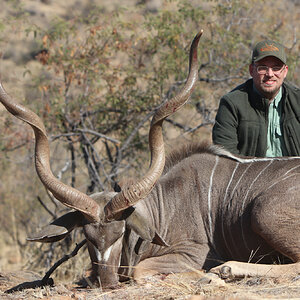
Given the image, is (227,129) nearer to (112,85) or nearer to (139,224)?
(139,224)

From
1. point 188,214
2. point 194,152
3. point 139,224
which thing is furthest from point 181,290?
point 194,152

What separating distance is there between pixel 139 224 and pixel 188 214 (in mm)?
621

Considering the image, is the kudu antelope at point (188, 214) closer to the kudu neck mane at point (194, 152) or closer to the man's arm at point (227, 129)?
the kudu neck mane at point (194, 152)

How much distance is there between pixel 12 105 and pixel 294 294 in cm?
225

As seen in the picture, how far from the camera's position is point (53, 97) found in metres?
6.66

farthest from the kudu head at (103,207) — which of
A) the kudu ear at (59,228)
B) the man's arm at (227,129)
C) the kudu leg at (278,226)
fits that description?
the man's arm at (227,129)

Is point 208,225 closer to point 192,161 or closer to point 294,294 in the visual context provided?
point 192,161

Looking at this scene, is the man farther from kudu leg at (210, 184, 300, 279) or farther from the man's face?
kudu leg at (210, 184, 300, 279)

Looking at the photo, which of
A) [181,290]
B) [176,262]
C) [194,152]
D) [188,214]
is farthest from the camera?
[194,152]

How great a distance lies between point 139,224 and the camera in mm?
3990

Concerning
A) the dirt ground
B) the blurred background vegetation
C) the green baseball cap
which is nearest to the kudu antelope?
the dirt ground

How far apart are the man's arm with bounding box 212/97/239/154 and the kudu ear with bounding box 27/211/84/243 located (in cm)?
145

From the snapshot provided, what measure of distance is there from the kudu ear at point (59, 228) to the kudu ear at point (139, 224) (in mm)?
346

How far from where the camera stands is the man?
4.77m
